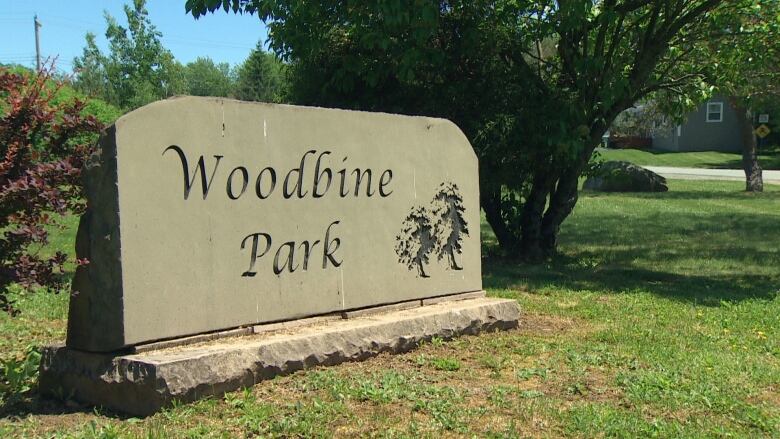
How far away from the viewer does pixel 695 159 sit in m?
46.3

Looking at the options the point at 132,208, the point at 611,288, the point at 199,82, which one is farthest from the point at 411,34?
the point at 199,82

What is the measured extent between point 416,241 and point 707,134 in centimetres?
4968

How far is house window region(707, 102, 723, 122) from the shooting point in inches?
1977

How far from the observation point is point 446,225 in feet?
23.1

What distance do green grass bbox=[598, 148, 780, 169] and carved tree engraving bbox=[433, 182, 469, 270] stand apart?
36.2 m

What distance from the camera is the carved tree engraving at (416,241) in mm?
6574

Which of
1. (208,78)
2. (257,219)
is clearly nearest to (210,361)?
(257,219)

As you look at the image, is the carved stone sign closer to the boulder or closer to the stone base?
the stone base

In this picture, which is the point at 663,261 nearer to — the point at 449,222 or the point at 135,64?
the point at 449,222

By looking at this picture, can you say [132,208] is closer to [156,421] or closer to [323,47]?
[156,421]

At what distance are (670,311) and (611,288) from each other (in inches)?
57.3

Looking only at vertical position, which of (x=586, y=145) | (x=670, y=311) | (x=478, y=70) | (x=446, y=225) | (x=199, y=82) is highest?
(x=199, y=82)

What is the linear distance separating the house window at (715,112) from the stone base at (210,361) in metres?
49.1

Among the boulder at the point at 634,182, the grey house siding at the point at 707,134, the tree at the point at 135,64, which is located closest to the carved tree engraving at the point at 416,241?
the boulder at the point at 634,182
